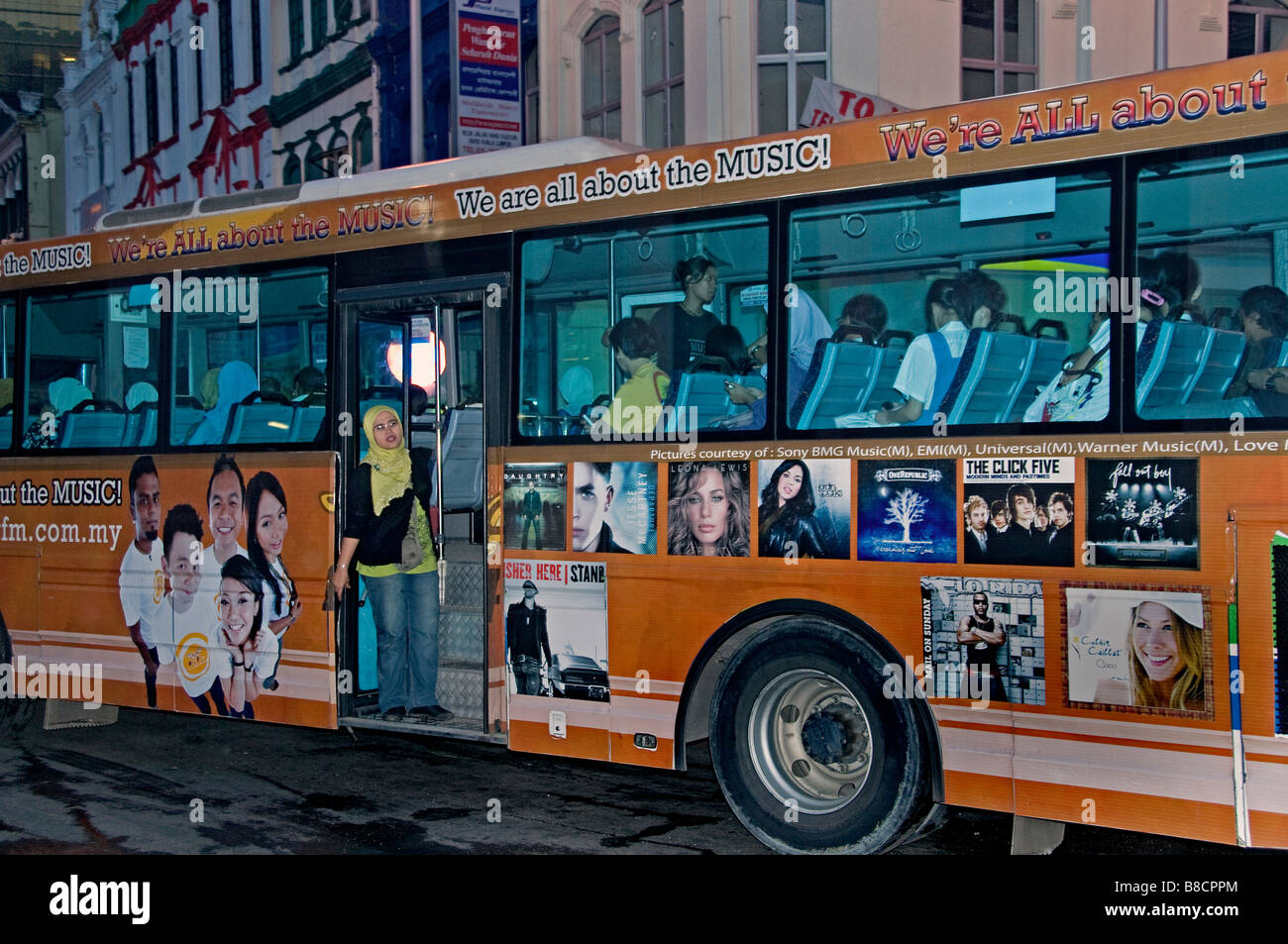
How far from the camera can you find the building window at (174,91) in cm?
3545

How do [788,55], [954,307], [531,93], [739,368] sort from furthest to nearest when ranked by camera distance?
[531,93]
[788,55]
[739,368]
[954,307]

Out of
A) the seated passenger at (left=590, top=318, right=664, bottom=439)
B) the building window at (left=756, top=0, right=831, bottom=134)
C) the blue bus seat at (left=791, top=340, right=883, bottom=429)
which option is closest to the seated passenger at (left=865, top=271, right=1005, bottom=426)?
the blue bus seat at (left=791, top=340, right=883, bottom=429)

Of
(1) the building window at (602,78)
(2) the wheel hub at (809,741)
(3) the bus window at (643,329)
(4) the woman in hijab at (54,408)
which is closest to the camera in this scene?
(2) the wheel hub at (809,741)

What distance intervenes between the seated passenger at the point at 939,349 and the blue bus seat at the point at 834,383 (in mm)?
159

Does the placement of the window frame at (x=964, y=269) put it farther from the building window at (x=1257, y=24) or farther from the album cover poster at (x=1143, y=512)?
the building window at (x=1257, y=24)

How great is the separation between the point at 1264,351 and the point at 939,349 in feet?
4.31

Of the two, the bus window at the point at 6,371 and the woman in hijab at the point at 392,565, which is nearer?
the woman in hijab at the point at 392,565

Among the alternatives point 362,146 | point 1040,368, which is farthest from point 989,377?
point 362,146

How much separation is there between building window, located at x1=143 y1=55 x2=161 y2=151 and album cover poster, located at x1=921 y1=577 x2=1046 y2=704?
35752 mm

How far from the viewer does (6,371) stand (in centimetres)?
965

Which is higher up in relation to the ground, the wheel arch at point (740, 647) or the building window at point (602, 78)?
the building window at point (602, 78)

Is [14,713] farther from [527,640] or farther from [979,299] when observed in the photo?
[979,299]

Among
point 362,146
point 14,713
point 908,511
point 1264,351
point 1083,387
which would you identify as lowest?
point 14,713

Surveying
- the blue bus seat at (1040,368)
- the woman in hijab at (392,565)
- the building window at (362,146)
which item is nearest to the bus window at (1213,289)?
the blue bus seat at (1040,368)
